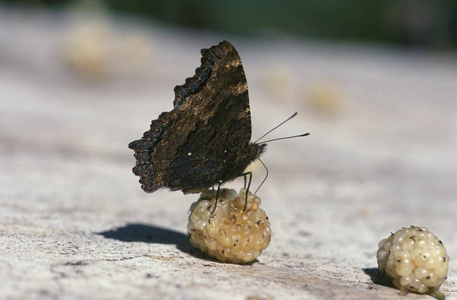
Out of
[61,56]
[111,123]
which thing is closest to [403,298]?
[111,123]

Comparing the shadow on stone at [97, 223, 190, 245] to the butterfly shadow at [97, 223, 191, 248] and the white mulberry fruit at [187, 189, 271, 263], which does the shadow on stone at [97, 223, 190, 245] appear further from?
the white mulberry fruit at [187, 189, 271, 263]

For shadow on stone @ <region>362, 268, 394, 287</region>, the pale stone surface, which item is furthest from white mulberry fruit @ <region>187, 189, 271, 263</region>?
shadow on stone @ <region>362, 268, 394, 287</region>

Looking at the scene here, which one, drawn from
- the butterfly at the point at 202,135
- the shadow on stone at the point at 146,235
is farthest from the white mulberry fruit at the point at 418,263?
the shadow on stone at the point at 146,235

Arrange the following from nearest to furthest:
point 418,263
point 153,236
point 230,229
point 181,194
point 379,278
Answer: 1. point 418,263
2. point 230,229
3. point 379,278
4. point 153,236
5. point 181,194

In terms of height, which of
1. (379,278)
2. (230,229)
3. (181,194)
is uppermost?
(181,194)

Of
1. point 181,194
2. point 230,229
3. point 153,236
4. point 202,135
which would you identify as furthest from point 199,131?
point 181,194

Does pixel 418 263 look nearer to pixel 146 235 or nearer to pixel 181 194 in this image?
pixel 146 235

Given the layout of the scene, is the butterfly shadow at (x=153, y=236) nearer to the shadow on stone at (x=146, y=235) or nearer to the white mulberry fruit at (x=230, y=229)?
the shadow on stone at (x=146, y=235)
